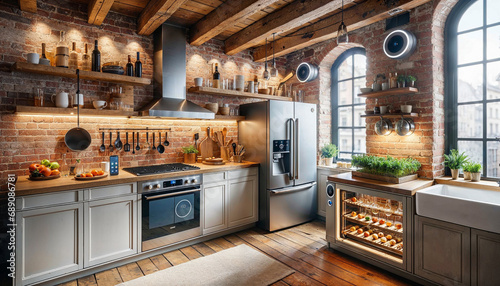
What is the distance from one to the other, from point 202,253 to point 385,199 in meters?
2.16

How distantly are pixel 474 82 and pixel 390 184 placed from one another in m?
1.51

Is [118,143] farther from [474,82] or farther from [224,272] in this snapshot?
[474,82]

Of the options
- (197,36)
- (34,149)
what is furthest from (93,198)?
(197,36)

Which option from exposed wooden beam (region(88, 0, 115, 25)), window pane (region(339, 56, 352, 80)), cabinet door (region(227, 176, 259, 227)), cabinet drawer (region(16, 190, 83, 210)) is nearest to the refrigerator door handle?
cabinet door (region(227, 176, 259, 227))

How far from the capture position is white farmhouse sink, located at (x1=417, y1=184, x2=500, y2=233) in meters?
2.18

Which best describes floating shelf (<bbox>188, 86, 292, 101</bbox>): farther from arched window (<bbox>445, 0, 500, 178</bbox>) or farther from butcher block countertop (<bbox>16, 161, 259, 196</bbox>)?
arched window (<bbox>445, 0, 500, 178</bbox>)

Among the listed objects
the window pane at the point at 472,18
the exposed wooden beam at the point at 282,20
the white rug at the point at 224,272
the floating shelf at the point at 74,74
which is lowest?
the white rug at the point at 224,272

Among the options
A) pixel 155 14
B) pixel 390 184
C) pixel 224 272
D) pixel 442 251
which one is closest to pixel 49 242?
pixel 224 272

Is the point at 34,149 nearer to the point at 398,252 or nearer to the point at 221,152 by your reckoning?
the point at 221,152

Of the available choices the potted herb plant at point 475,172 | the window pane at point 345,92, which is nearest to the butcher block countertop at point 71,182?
the window pane at point 345,92

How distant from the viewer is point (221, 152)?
4340 mm

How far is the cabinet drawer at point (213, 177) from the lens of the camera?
11.7 feet

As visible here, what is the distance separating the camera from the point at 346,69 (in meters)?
4.55

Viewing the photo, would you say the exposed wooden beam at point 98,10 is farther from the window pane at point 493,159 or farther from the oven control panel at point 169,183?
the window pane at point 493,159
